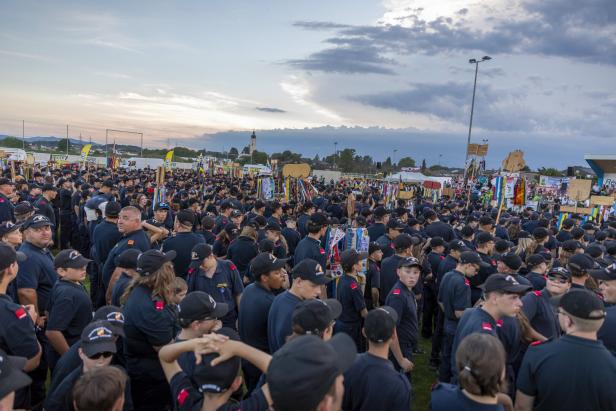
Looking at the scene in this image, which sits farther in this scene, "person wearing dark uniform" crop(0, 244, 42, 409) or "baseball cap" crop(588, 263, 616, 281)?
"baseball cap" crop(588, 263, 616, 281)

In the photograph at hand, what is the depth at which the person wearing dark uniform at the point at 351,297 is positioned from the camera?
5668 mm

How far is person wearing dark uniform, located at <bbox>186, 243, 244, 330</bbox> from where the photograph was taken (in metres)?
5.53

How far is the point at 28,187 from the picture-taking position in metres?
13.7

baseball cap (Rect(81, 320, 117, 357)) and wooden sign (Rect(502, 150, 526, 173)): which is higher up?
wooden sign (Rect(502, 150, 526, 173))

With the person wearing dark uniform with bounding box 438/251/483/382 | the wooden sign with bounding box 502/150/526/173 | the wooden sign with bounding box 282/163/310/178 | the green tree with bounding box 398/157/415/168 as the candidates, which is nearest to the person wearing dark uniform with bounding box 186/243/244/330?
the person wearing dark uniform with bounding box 438/251/483/382

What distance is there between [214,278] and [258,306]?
54.3 inches

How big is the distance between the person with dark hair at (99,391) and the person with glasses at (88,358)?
453 mm

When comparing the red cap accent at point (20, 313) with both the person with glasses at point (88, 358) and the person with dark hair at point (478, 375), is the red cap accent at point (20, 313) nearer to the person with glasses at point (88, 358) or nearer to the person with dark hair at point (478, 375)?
the person with glasses at point (88, 358)

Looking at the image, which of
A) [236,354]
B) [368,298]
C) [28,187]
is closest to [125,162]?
[28,187]

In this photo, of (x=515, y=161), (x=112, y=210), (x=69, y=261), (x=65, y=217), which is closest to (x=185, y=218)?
(x=112, y=210)

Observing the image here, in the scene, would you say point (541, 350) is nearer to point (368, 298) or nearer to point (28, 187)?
point (368, 298)

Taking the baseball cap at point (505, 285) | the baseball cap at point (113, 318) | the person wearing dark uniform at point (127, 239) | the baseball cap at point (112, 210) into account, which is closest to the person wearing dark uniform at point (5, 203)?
the baseball cap at point (112, 210)

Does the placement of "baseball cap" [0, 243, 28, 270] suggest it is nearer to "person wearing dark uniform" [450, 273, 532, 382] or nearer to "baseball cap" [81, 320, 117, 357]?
"baseball cap" [81, 320, 117, 357]

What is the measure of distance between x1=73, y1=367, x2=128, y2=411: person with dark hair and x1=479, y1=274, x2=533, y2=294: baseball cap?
327cm
